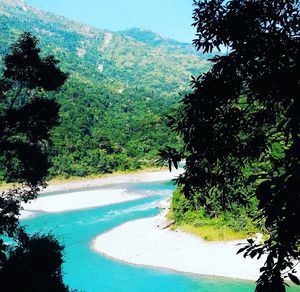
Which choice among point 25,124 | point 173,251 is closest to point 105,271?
point 173,251

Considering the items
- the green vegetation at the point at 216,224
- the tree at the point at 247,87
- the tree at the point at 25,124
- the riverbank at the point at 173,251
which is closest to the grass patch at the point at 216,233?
the green vegetation at the point at 216,224

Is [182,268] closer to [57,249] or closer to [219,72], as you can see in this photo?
[57,249]

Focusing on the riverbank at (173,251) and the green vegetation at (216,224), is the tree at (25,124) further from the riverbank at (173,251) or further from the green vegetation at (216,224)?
the green vegetation at (216,224)

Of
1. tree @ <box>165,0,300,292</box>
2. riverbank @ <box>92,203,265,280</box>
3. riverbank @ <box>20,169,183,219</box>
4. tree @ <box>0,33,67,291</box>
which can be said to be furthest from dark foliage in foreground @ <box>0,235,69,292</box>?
riverbank @ <box>20,169,183,219</box>

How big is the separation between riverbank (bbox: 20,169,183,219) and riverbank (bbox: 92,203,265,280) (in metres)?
8.70

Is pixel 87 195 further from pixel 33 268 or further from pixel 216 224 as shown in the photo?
pixel 33 268

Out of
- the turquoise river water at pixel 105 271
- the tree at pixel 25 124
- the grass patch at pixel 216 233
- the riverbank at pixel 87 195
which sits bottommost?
the riverbank at pixel 87 195

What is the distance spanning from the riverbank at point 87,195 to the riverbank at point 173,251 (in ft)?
28.5

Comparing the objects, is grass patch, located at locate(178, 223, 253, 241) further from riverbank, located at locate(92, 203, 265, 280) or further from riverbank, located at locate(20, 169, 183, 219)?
riverbank, located at locate(20, 169, 183, 219)

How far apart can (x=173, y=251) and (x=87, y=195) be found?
1233 inches

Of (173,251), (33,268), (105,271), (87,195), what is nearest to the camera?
(33,268)

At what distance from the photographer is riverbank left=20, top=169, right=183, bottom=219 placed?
176 ft

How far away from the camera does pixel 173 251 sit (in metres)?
31.8

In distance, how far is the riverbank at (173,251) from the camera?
27594 mm
